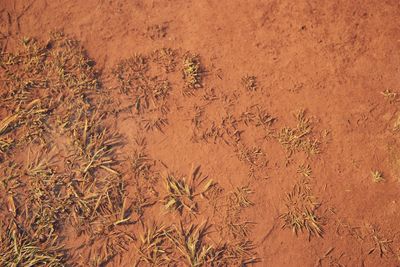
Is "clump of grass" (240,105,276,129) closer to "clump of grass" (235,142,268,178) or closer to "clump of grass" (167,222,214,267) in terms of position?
"clump of grass" (235,142,268,178)

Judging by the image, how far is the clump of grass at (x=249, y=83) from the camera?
2891 millimetres

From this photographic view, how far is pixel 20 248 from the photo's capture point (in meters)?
2.31

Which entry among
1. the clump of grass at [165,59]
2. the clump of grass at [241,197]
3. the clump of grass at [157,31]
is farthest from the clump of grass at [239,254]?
the clump of grass at [157,31]

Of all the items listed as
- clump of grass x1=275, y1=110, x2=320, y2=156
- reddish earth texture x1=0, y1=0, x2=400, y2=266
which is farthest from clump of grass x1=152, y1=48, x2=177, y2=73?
clump of grass x1=275, y1=110, x2=320, y2=156

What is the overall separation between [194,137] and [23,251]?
151cm

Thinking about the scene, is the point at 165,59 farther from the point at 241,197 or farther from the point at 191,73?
the point at 241,197

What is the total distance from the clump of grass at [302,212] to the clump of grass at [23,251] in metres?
1.76

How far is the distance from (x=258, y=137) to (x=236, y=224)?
29.8 inches

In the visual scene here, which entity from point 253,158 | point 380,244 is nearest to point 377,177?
point 380,244

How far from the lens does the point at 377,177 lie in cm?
288

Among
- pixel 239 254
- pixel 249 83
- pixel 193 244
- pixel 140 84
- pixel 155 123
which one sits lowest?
pixel 239 254

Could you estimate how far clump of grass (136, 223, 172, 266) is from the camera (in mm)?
2438

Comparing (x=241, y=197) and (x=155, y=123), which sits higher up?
(x=155, y=123)

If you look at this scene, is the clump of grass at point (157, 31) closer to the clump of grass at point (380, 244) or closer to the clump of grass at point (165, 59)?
the clump of grass at point (165, 59)
